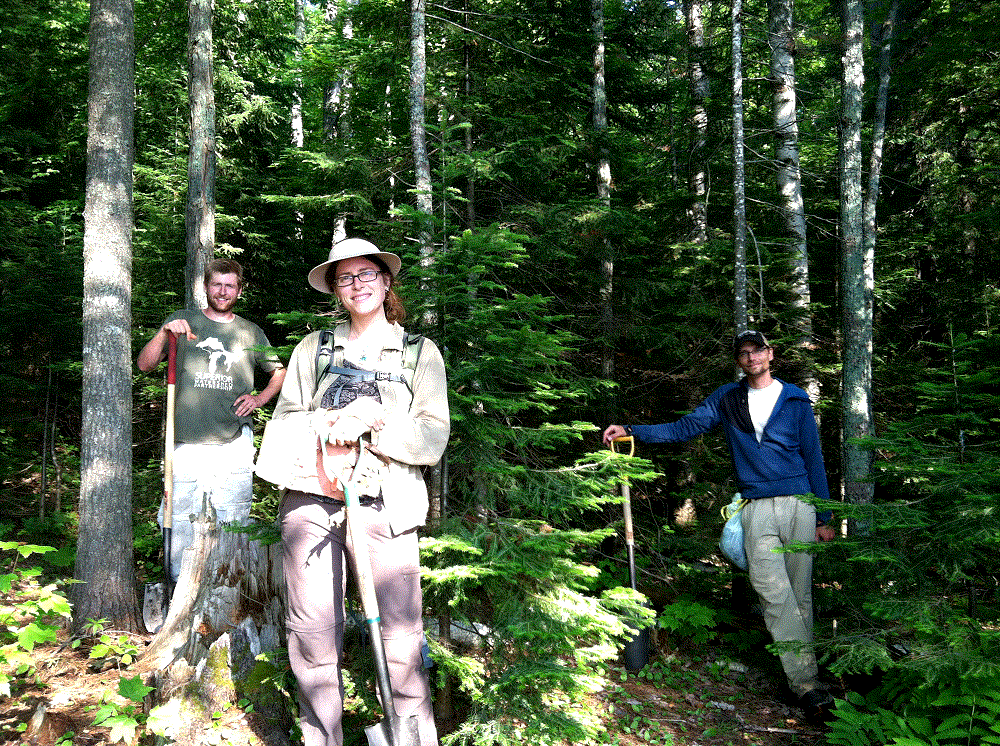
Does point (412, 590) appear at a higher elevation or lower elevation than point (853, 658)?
higher

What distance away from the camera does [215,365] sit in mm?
4949

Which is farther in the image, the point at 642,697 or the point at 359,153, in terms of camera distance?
the point at 359,153

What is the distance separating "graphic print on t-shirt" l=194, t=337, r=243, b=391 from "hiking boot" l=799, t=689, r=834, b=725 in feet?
15.9

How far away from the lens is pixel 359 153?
755cm

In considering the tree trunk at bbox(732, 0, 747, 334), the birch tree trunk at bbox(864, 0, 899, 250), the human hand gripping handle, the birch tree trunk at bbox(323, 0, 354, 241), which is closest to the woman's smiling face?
the human hand gripping handle

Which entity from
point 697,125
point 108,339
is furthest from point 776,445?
point 697,125

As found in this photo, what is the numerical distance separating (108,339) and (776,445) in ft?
17.9

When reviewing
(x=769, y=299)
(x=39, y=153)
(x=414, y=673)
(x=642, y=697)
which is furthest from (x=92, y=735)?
(x=39, y=153)

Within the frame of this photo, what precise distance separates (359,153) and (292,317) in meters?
4.12

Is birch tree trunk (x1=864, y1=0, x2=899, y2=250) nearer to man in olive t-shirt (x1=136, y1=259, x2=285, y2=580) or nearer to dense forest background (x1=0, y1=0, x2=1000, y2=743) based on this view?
dense forest background (x1=0, y1=0, x2=1000, y2=743)

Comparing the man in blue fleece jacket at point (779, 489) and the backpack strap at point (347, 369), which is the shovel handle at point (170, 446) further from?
the man in blue fleece jacket at point (779, 489)

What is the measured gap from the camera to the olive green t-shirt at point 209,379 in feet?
16.1

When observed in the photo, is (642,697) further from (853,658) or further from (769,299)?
(769,299)

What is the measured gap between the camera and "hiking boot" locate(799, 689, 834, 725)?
15.2 feet
